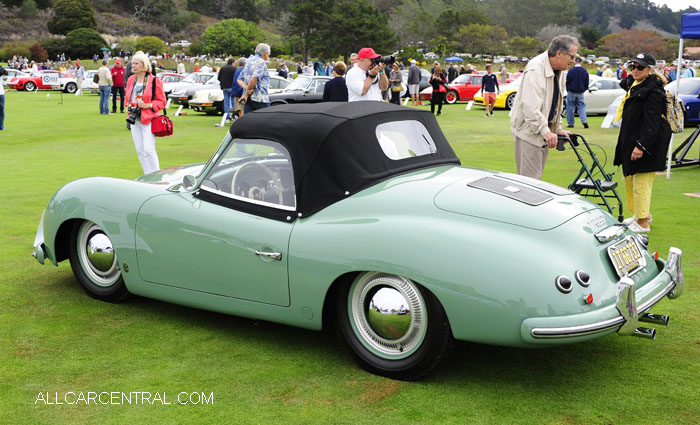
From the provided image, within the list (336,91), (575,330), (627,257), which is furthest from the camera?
(336,91)

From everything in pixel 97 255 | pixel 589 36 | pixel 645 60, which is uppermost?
pixel 589 36

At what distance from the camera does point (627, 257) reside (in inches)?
159

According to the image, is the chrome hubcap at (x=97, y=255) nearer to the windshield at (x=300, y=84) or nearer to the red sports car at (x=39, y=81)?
the windshield at (x=300, y=84)

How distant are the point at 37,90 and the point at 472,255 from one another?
44818 millimetres

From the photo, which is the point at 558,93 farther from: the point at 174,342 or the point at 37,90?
the point at 37,90

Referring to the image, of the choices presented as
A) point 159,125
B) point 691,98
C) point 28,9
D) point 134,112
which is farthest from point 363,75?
point 28,9

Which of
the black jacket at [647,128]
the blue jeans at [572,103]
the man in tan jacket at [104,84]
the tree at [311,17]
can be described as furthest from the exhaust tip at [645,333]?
the tree at [311,17]

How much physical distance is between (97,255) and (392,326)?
251cm

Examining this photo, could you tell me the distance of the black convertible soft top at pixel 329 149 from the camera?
4.27m

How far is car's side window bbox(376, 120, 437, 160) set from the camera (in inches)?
178

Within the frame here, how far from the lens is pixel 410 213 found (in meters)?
3.95

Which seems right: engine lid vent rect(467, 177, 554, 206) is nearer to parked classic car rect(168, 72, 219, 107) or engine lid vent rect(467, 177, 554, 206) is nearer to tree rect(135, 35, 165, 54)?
parked classic car rect(168, 72, 219, 107)

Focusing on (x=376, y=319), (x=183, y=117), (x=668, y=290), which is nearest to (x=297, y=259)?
(x=376, y=319)

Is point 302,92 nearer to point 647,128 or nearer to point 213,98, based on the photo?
point 213,98
